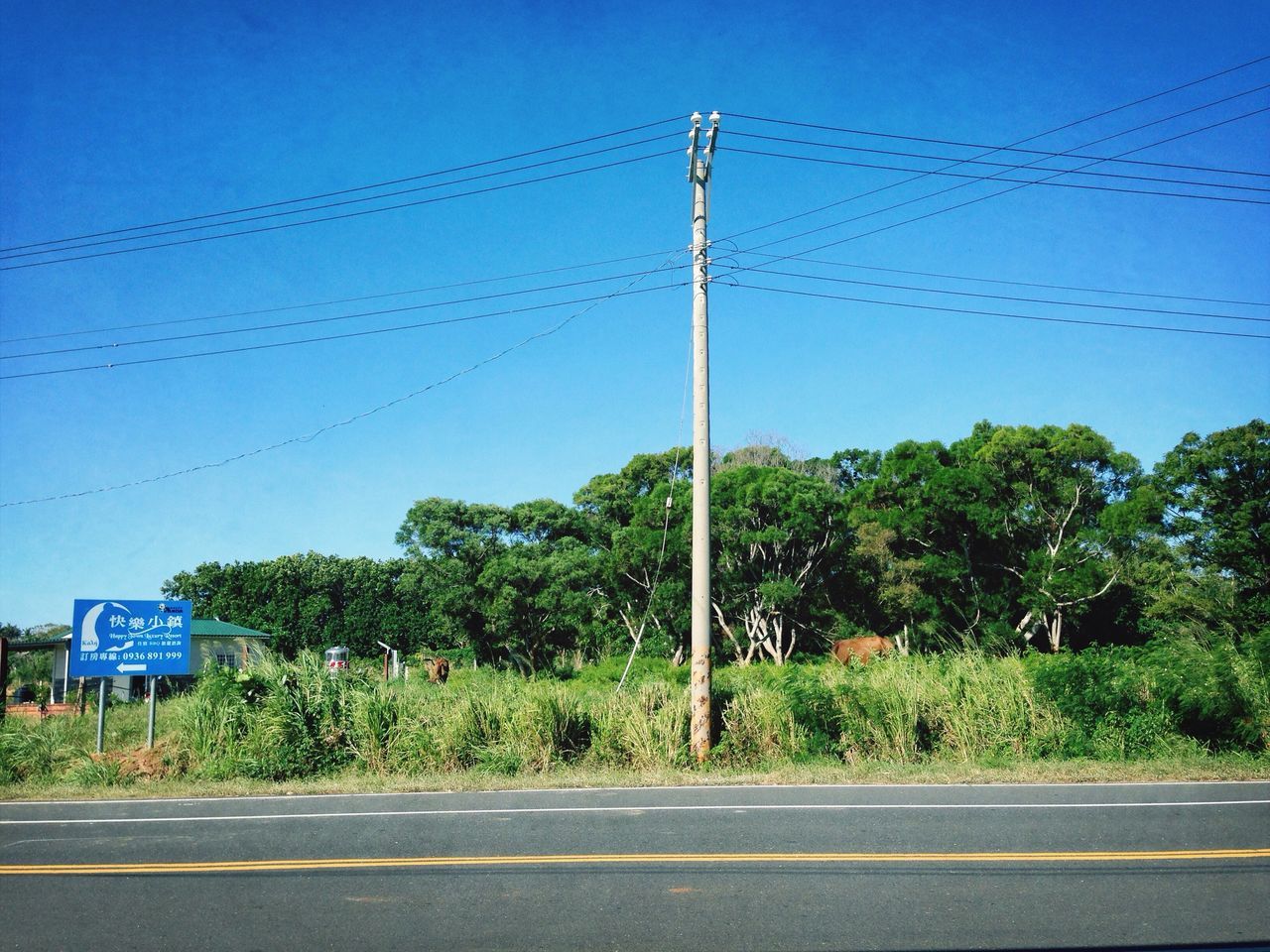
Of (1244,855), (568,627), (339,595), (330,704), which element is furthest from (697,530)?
(339,595)

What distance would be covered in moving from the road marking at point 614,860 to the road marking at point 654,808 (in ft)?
7.60

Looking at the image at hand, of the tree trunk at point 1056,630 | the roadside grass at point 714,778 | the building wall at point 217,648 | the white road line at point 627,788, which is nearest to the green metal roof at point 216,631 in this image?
the building wall at point 217,648

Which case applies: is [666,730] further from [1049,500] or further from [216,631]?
[216,631]

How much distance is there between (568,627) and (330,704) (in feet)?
88.8

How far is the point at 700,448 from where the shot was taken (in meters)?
15.8

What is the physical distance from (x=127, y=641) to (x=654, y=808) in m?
10.8

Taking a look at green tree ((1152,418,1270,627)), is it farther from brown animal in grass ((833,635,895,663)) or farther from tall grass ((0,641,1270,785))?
tall grass ((0,641,1270,785))

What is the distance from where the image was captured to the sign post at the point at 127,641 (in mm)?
16172

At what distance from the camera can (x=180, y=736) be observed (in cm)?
1574

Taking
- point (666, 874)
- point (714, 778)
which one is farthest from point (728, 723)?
point (666, 874)

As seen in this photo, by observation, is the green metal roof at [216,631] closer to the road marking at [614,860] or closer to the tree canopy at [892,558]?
the tree canopy at [892,558]

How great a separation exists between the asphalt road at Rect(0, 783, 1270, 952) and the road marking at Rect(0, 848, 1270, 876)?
33 mm

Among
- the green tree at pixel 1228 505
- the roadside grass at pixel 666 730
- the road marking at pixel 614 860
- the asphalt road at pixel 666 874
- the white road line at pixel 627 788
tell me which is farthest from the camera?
the green tree at pixel 1228 505

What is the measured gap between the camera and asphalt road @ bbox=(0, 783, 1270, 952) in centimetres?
626
